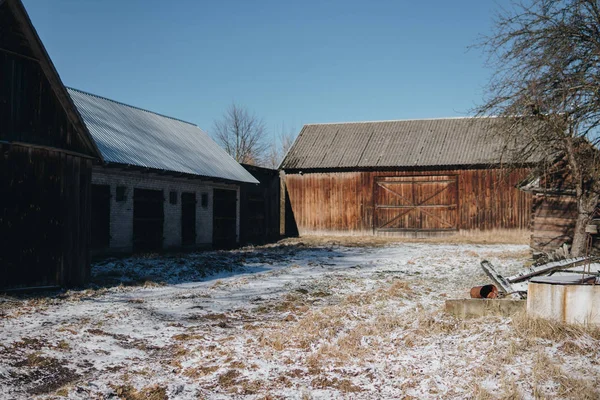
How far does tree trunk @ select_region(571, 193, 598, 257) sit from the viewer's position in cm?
1405

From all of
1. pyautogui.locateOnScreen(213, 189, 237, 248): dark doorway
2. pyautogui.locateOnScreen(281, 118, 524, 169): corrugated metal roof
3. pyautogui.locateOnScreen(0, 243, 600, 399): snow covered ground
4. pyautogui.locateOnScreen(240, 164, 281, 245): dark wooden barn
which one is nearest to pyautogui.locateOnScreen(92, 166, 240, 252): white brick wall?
pyautogui.locateOnScreen(213, 189, 237, 248): dark doorway


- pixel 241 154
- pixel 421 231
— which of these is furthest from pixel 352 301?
pixel 241 154

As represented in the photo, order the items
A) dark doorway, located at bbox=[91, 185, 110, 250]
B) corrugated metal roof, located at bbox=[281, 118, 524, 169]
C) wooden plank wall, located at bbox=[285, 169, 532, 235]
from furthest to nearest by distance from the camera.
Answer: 1. corrugated metal roof, located at bbox=[281, 118, 524, 169]
2. wooden plank wall, located at bbox=[285, 169, 532, 235]
3. dark doorway, located at bbox=[91, 185, 110, 250]

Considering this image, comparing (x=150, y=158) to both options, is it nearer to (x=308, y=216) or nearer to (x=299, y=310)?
(x=299, y=310)

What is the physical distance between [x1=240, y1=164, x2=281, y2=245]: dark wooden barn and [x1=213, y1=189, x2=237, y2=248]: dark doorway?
0.79m

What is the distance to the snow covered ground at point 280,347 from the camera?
5602 mm

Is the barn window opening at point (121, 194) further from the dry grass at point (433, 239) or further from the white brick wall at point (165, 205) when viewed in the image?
the dry grass at point (433, 239)

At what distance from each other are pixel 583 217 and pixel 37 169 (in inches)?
529

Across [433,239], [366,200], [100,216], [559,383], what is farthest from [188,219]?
[559,383]

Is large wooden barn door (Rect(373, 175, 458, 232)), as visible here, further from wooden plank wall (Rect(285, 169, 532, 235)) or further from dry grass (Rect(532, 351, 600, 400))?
dry grass (Rect(532, 351, 600, 400))

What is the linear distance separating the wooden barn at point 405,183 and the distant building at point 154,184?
5504 millimetres

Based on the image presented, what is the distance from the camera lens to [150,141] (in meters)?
20.4

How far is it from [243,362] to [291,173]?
23.7 m

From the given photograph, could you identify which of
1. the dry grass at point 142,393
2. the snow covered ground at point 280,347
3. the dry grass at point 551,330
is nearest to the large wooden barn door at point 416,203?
the snow covered ground at point 280,347
